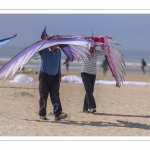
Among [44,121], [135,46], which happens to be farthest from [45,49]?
[135,46]

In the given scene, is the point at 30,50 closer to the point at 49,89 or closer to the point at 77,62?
the point at 49,89

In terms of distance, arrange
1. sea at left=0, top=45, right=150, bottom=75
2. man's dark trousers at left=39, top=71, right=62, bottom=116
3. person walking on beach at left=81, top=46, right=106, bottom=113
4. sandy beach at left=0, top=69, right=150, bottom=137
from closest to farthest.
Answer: sandy beach at left=0, top=69, right=150, bottom=137
man's dark trousers at left=39, top=71, right=62, bottom=116
person walking on beach at left=81, top=46, right=106, bottom=113
sea at left=0, top=45, right=150, bottom=75

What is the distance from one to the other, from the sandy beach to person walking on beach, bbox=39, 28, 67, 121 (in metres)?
0.23

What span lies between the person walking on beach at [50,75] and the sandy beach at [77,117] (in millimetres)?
234

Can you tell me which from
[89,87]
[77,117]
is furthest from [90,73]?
[77,117]

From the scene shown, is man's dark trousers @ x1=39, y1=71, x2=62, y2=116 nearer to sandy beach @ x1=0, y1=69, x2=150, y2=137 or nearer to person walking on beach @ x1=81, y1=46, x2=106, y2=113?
sandy beach @ x1=0, y1=69, x2=150, y2=137

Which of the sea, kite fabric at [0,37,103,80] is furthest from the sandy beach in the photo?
the sea

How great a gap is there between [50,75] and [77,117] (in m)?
1.13

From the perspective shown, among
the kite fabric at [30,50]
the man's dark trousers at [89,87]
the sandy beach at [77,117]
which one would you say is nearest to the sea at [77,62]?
the sandy beach at [77,117]

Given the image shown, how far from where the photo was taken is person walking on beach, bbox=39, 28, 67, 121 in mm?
7973

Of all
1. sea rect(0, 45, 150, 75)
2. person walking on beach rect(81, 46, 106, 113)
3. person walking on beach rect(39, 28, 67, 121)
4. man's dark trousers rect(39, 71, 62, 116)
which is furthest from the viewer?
sea rect(0, 45, 150, 75)

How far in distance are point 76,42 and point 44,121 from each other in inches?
60.0

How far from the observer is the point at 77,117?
867 centimetres
